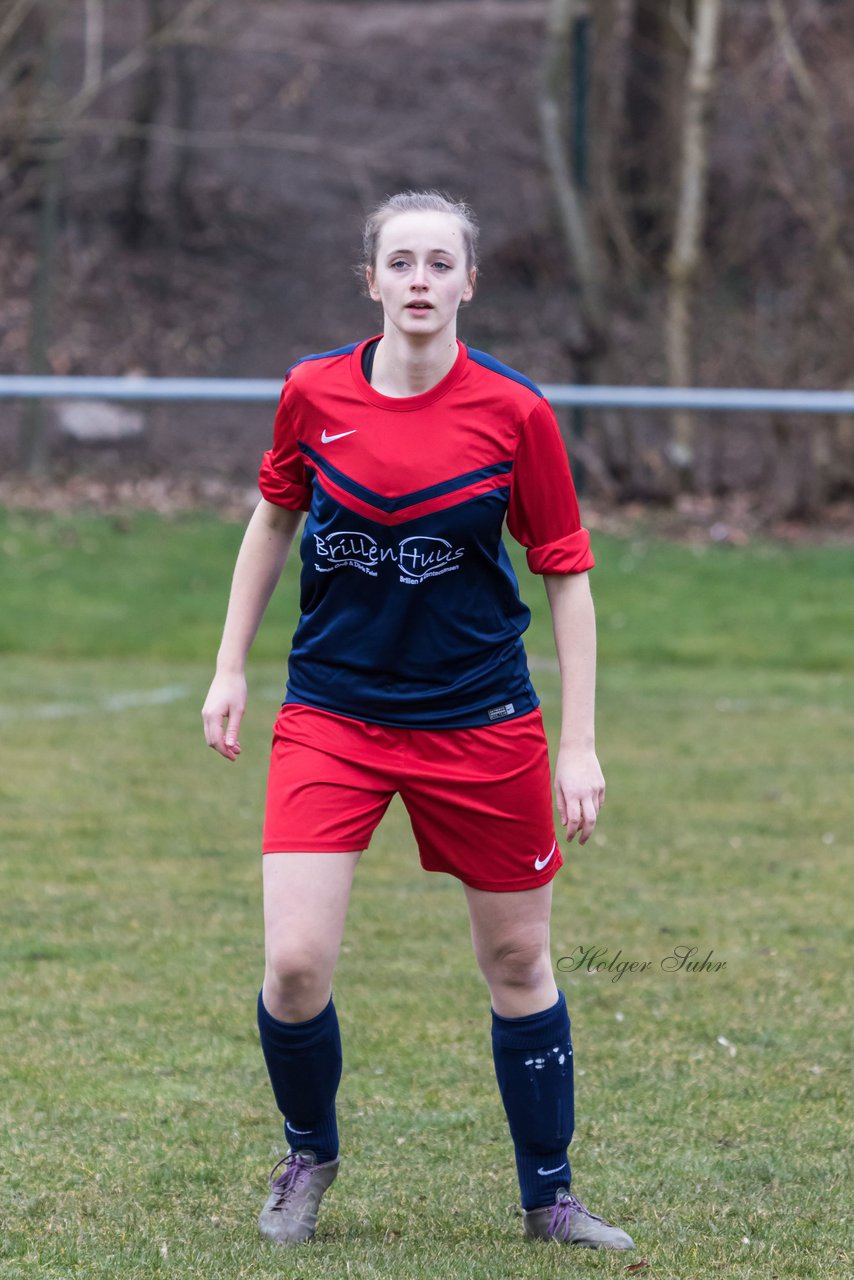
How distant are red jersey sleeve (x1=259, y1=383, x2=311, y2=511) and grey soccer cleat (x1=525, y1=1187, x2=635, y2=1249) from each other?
145 cm

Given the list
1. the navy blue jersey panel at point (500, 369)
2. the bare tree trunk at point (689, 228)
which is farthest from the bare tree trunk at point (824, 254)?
the navy blue jersey panel at point (500, 369)

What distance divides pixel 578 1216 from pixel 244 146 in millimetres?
22957

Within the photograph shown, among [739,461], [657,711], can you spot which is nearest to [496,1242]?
[657,711]

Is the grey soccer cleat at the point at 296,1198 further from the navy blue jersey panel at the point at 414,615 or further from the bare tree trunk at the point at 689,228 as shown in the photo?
the bare tree trunk at the point at 689,228

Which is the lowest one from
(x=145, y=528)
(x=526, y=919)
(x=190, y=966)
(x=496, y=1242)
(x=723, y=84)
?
(x=145, y=528)

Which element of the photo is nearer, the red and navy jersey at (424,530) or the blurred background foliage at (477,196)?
the red and navy jersey at (424,530)

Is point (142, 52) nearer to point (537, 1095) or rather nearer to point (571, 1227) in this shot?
point (537, 1095)

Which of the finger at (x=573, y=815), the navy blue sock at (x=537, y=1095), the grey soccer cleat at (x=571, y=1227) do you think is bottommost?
the grey soccer cleat at (x=571, y=1227)

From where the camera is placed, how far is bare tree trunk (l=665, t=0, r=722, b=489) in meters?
16.1

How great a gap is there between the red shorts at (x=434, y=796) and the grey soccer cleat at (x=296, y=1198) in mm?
656

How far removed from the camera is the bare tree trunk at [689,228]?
16.1 m

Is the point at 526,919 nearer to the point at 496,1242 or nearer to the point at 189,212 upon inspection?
the point at 496,1242

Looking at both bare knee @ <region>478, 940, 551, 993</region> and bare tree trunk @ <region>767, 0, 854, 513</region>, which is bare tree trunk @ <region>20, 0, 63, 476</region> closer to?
bare tree trunk @ <region>767, 0, 854, 513</region>

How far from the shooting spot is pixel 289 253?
2442cm
